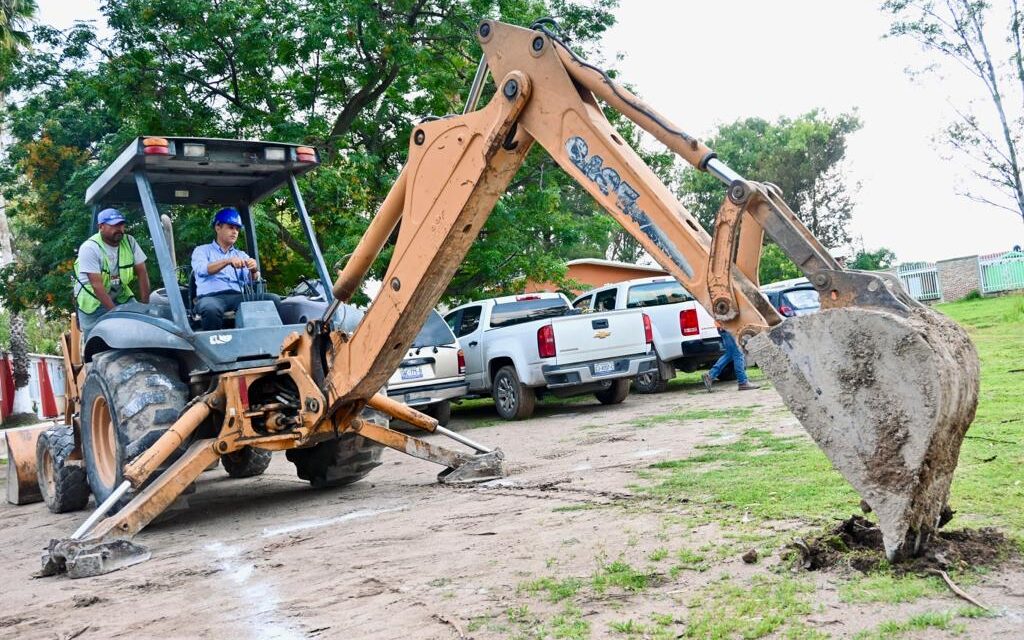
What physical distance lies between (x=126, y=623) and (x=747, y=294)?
355 cm

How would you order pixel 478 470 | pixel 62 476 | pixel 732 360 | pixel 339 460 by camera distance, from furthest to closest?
1. pixel 732 360
2. pixel 62 476
3. pixel 339 460
4. pixel 478 470

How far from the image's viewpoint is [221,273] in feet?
26.5

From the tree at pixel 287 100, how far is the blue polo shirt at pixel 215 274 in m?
5.69

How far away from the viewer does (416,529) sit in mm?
6711

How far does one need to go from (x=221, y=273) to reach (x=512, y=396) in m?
7.48

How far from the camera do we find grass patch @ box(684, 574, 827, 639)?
3832mm

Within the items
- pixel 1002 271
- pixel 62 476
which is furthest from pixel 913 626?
pixel 1002 271

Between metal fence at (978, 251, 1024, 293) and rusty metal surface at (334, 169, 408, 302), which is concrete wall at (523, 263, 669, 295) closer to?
metal fence at (978, 251, 1024, 293)

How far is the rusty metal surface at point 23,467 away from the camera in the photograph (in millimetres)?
10453

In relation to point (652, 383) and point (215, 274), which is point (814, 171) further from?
point (215, 274)

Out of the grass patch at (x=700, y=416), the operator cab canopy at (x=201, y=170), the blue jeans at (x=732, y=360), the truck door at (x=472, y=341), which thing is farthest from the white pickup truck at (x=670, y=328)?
the operator cab canopy at (x=201, y=170)

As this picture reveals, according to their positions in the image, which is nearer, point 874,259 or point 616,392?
point 616,392

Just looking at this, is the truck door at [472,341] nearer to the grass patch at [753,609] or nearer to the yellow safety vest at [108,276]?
the yellow safety vest at [108,276]

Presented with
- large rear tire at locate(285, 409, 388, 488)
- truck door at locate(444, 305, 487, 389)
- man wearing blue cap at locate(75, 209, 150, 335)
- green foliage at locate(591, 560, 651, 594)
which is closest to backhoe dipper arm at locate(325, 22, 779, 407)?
green foliage at locate(591, 560, 651, 594)
